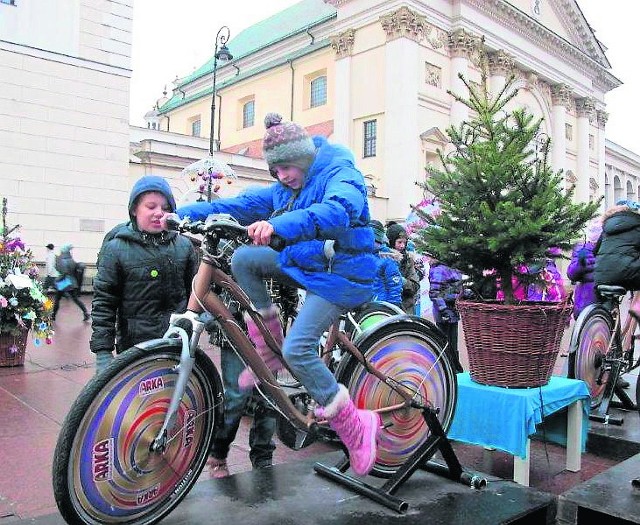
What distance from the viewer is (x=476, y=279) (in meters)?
4.47

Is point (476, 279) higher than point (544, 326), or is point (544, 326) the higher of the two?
point (476, 279)

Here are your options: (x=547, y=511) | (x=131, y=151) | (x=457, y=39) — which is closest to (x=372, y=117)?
(x=457, y=39)

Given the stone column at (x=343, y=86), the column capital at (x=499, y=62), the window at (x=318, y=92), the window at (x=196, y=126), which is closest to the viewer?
the stone column at (x=343, y=86)

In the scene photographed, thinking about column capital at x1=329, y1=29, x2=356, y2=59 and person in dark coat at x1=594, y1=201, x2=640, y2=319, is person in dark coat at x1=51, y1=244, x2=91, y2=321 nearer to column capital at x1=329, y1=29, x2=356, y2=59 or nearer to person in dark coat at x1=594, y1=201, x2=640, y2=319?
person in dark coat at x1=594, y1=201, x2=640, y2=319

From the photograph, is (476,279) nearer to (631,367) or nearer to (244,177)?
(631,367)

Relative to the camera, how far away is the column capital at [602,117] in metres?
48.1

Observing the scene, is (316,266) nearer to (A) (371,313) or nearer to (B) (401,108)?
(A) (371,313)

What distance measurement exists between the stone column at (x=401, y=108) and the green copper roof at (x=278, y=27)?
26.7 ft

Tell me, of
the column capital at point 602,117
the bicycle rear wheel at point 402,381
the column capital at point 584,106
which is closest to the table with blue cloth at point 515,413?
the bicycle rear wheel at point 402,381

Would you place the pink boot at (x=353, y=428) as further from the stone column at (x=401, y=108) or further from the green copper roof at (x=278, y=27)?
Result: the green copper roof at (x=278, y=27)

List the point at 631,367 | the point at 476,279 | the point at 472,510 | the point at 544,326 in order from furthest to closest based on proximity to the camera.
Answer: the point at 631,367 < the point at 476,279 < the point at 544,326 < the point at 472,510

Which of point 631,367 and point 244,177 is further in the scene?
point 244,177

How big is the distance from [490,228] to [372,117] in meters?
30.4

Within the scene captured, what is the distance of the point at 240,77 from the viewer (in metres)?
45.4
